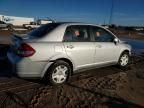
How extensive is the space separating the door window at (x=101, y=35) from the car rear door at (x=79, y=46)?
302 millimetres

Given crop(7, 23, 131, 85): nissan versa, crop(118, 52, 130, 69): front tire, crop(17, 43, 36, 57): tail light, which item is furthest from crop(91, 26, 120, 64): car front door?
crop(17, 43, 36, 57): tail light

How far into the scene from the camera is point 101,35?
257 inches

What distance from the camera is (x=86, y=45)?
591 centimetres

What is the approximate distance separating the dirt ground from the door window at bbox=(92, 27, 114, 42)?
1.21 meters

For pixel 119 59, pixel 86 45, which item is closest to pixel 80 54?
pixel 86 45

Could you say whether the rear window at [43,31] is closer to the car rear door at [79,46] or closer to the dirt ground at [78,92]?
the car rear door at [79,46]

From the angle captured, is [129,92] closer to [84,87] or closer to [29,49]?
[84,87]

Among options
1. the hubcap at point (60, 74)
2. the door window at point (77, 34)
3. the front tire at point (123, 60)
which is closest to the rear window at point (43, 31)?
the door window at point (77, 34)

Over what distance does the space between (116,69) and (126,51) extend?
0.78 m

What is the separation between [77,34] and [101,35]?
107cm

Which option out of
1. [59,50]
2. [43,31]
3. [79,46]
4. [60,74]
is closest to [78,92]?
[60,74]

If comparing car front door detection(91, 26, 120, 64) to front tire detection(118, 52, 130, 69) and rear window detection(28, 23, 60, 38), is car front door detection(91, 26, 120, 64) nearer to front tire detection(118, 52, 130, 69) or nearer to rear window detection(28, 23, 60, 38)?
front tire detection(118, 52, 130, 69)

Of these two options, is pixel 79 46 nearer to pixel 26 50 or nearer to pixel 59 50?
pixel 59 50

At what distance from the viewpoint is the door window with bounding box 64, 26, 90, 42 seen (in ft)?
18.3
